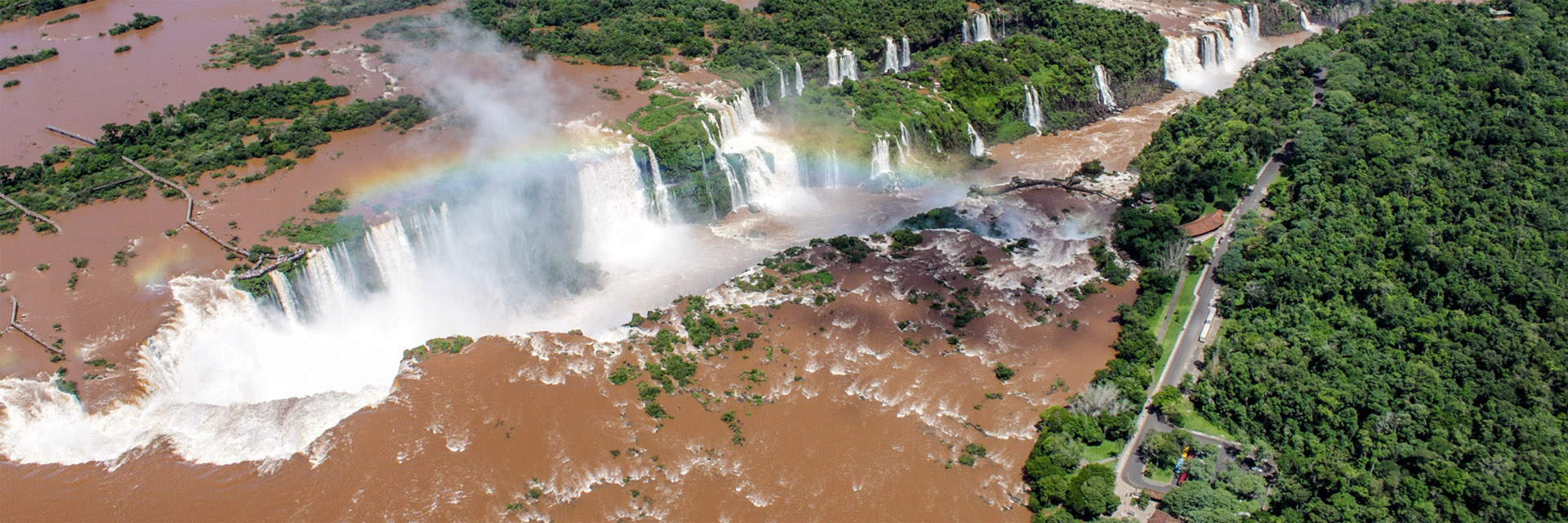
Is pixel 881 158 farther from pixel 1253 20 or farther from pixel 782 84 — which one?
pixel 1253 20

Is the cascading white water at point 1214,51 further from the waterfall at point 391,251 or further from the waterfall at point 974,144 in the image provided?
the waterfall at point 391,251

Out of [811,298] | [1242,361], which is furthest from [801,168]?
[1242,361]

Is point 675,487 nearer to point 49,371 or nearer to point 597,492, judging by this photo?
point 597,492

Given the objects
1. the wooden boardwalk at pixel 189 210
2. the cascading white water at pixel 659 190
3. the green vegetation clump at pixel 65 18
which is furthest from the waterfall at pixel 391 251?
the green vegetation clump at pixel 65 18

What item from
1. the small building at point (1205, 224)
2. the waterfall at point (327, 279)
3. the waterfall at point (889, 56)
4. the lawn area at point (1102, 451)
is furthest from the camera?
the waterfall at point (889, 56)

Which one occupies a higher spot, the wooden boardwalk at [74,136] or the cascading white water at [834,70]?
the wooden boardwalk at [74,136]

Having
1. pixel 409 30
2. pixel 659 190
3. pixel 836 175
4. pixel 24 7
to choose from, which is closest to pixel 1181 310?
pixel 836 175
